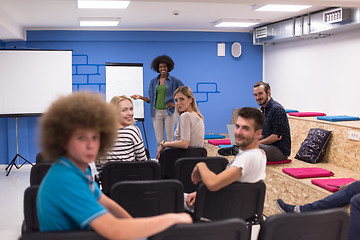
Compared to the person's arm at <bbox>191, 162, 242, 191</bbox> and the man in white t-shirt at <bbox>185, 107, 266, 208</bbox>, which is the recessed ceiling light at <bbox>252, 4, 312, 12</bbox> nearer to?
the man in white t-shirt at <bbox>185, 107, 266, 208</bbox>

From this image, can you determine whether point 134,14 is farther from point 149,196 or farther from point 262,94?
point 149,196

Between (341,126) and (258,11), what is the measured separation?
2102 millimetres

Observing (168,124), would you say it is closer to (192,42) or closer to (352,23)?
(192,42)

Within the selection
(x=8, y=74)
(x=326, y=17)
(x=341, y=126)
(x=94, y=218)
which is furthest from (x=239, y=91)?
(x=94, y=218)

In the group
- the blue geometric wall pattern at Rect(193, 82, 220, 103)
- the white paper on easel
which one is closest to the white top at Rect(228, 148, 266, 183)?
the blue geometric wall pattern at Rect(193, 82, 220, 103)

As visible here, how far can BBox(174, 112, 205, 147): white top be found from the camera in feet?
12.3

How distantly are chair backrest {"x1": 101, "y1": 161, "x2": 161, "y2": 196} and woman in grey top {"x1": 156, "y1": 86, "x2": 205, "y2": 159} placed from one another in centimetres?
81

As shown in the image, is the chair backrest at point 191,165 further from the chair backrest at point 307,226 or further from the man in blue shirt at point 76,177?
the man in blue shirt at point 76,177

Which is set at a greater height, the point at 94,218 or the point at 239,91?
the point at 239,91

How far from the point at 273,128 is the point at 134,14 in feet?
9.25

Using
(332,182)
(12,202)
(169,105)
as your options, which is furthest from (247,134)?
(169,105)

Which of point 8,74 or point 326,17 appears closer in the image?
point 326,17

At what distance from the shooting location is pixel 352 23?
511 centimetres

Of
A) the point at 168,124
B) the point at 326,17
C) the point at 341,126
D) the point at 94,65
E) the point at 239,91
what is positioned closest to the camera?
the point at 341,126
